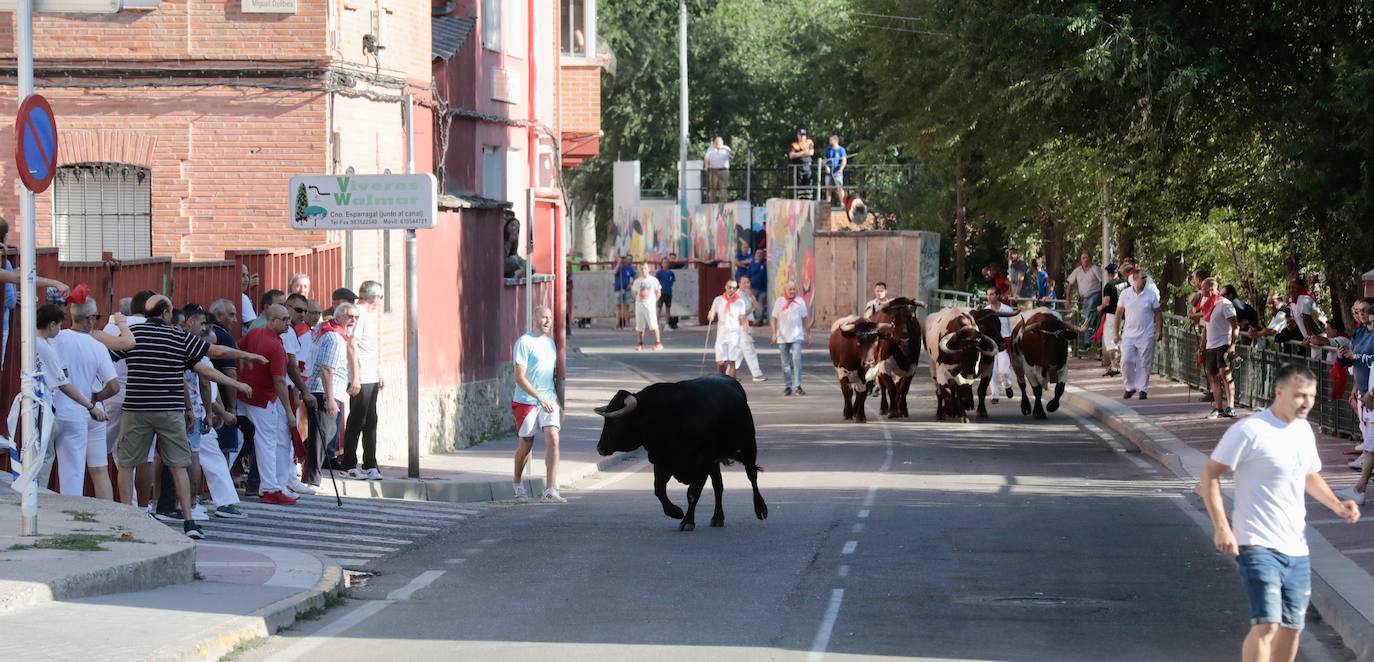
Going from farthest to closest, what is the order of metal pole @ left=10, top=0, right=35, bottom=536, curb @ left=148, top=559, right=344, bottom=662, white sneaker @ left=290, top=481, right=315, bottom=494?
white sneaker @ left=290, top=481, right=315, bottom=494 < metal pole @ left=10, top=0, right=35, bottom=536 < curb @ left=148, top=559, right=344, bottom=662

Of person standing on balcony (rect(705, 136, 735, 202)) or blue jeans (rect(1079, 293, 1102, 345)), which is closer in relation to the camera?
blue jeans (rect(1079, 293, 1102, 345))

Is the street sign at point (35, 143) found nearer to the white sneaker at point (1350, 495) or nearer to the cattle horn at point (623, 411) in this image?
the cattle horn at point (623, 411)

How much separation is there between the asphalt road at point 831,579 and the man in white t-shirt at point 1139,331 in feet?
29.7

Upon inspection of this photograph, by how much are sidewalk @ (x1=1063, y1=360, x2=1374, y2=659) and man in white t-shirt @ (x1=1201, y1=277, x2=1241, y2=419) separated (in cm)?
34

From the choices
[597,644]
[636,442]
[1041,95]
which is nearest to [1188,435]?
[1041,95]

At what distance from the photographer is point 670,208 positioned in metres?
61.8

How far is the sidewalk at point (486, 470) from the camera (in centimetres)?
1928

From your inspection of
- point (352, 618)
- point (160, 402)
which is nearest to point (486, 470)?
point (160, 402)

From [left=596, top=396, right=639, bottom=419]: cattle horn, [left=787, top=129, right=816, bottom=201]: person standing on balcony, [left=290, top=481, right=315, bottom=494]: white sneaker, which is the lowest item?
[left=290, top=481, right=315, bottom=494]: white sneaker

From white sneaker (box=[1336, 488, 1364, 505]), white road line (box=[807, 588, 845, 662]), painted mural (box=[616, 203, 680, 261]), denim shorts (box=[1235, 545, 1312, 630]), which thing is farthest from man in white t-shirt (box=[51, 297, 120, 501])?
painted mural (box=[616, 203, 680, 261])

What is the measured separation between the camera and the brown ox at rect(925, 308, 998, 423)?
90.2 ft

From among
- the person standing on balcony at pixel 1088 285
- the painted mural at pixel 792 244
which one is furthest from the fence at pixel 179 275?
the painted mural at pixel 792 244

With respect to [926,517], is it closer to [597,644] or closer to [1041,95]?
[597,644]

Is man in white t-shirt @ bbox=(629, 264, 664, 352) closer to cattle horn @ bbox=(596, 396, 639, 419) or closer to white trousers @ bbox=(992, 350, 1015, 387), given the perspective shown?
white trousers @ bbox=(992, 350, 1015, 387)
